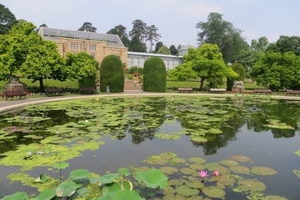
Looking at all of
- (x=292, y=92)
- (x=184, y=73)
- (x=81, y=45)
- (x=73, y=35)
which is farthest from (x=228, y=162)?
(x=73, y=35)

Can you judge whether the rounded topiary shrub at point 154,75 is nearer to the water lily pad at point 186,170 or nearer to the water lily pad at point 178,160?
the water lily pad at point 178,160

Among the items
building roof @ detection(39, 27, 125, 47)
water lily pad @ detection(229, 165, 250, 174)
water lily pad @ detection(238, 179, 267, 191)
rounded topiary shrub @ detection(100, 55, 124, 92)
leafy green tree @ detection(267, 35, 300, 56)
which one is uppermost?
building roof @ detection(39, 27, 125, 47)

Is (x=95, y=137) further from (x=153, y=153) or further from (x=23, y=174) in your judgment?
(x=23, y=174)

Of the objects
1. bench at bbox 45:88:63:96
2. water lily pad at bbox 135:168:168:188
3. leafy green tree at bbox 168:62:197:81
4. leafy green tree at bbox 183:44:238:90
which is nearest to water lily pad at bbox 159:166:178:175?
water lily pad at bbox 135:168:168:188

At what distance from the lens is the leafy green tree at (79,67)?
18156mm

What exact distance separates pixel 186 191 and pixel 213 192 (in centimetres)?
41

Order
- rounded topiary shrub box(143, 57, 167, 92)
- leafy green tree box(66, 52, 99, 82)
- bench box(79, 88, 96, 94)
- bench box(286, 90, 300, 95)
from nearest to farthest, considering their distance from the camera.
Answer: leafy green tree box(66, 52, 99, 82)
bench box(79, 88, 96, 94)
rounded topiary shrub box(143, 57, 167, 92)
bench box(286, 90, 300, 95)

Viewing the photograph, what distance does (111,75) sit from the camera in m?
21.4

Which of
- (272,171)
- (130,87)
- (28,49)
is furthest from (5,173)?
(130,87)

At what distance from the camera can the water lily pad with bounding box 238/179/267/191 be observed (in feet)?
12.6

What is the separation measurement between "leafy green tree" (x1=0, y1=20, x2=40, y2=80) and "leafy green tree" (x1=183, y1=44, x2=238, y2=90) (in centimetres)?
1519

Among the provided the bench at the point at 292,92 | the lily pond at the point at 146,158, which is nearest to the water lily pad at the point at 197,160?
the lily pond at the point at 146,158

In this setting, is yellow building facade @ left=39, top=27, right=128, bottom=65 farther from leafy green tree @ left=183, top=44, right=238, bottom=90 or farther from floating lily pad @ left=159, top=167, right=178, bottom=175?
floating lily pad @ left=159, top=167, right=178, bottom=175

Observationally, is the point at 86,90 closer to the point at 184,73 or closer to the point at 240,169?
the point at 184,73
